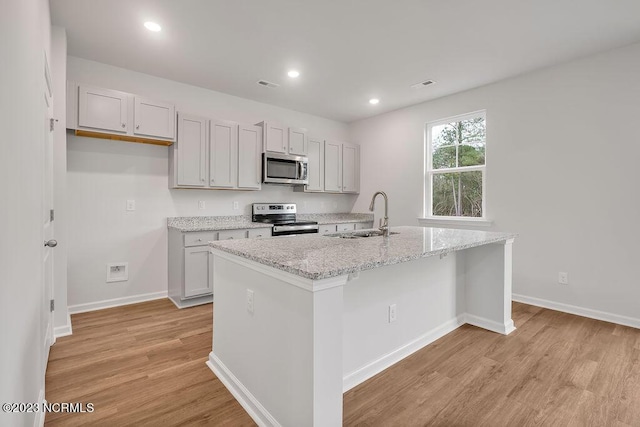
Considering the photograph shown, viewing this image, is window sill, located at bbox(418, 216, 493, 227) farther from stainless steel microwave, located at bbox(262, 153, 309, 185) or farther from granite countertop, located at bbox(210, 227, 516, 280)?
stainless steel microwave, located at bbox(262, 153, 309, 185)

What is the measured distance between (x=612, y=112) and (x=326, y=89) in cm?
303

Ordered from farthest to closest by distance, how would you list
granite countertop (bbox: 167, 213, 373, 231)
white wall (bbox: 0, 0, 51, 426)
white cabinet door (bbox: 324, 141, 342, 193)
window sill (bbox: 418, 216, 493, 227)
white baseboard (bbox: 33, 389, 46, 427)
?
white cabinet door (bbox: 324, 141, 342, 193)
window sill (bbox: 418, 216, 493, 227)
granite countertop (bbox: 167, 213, 373, 231)
white baseboard (bbox: 33, 389, 46, 427)
white wall (bbox: 0, 0, 51, 426)

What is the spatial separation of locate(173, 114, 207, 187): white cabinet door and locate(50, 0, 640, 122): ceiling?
0.57 m

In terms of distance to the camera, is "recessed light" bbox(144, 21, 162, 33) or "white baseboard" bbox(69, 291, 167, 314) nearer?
"recessed light" bbox(144, 21, 162, 33)

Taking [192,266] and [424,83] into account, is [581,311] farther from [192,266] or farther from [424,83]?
[192,266]

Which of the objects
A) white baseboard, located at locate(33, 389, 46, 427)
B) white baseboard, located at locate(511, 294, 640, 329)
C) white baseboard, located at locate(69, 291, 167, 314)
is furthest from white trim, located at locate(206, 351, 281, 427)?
white baseboard, located at locate(511, 294, 640, 329)

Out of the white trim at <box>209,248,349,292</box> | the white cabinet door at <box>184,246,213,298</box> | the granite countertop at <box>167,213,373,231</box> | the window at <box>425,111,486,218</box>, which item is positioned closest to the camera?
the white trim at <box>209,248,349,292</box>

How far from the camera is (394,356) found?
222 centimetres

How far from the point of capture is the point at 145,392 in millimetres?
1891

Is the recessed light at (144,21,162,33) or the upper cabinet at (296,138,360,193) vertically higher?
the recessed light at (144,21,162,33)

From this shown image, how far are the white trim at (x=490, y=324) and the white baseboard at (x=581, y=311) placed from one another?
0.96 meters

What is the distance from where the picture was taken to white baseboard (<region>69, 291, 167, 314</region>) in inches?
128

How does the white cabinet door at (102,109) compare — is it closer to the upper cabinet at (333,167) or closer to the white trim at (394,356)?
the upper cabinet at (333,167)

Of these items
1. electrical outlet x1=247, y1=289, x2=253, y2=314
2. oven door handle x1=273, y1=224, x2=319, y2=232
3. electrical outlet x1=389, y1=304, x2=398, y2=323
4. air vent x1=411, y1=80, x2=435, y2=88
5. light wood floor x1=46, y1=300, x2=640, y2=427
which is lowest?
light wood floor x1=46, y1=300, x2=640, y2=427
